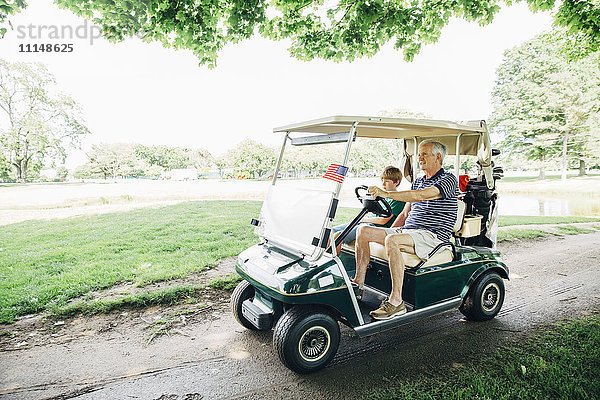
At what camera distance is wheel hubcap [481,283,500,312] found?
3.85 meters

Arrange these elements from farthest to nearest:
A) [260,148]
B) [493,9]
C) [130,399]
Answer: [260,148], [493,9], [130,399]

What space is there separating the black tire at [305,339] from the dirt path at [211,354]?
0.41 ft

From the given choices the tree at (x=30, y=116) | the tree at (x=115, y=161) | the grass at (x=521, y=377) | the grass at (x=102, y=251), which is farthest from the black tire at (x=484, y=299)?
the tree at (x=115, y=161)

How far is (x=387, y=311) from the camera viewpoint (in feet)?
10.4

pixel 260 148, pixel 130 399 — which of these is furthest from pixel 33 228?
pixel 260 148

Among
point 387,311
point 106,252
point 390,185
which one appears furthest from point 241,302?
point 106,252

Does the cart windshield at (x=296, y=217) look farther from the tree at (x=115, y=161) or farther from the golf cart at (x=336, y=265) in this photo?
the tree at (x=115, y=161)

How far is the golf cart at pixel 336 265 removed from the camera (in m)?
2.89

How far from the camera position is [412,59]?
23.5 ft

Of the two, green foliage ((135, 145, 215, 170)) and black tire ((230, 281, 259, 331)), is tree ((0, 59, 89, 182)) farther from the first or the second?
black tire ((230, 281, 259, 331))

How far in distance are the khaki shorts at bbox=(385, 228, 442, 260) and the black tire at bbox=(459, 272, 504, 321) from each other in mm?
726

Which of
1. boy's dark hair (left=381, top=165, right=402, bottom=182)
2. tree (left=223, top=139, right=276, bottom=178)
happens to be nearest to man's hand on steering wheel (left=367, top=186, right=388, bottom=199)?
boy's dark hair (left=381, top=165, right=402, bottom=182)

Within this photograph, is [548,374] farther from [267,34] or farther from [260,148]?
[260,148]

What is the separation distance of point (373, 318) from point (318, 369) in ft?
2.07
